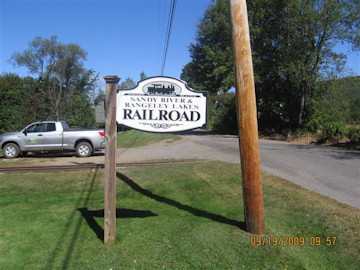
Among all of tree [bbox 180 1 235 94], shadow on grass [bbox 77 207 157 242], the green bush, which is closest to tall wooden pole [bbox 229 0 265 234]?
shadow on grass [bbox 77 207 157 242]

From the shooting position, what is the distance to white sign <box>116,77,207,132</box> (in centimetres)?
499

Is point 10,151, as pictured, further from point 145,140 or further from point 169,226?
point 169,226

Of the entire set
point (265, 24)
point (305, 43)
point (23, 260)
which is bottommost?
point (23, 260)

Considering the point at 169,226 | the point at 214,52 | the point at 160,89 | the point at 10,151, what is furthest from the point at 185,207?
the point at 214,52

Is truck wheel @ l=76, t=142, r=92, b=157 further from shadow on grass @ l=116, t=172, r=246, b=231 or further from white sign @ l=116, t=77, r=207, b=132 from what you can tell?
white sign @ l=116, t=77, r=207, b=132

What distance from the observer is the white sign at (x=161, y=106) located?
4992mm

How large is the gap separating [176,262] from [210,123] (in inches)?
1712

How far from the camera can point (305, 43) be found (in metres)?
26.1

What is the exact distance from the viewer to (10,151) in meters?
15.4

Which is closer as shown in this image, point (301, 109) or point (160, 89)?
point (160, 89)

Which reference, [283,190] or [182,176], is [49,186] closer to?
[182,176]

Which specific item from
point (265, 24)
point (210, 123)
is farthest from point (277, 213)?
point (210, 123)
